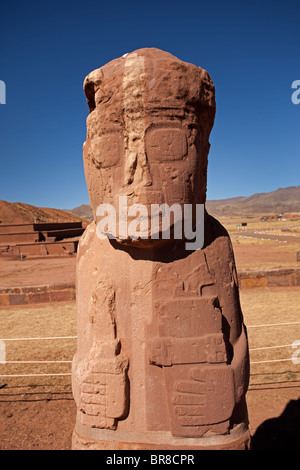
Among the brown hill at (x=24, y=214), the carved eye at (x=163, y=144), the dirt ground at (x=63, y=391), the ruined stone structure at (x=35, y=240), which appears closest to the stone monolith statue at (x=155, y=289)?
the carved eye at (x=163, y=144)

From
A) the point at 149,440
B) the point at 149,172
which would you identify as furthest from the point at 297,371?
the point at 149,172

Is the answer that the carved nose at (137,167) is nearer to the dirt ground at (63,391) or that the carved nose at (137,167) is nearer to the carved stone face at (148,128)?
the carved stone face at (148,128)

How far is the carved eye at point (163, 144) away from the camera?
1.63 meters

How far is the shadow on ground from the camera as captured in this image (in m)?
3.08

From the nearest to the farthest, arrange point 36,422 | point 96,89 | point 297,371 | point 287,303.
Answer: point 96,89 → point 36,422 → point 297,371 → point 287,303

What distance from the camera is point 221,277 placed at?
1.92m

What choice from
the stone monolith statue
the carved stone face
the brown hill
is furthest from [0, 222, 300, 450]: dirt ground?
the brown hill

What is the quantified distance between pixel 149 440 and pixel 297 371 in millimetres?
3237

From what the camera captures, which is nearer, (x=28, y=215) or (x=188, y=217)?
(x=188, y=217)

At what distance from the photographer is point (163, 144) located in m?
1.64

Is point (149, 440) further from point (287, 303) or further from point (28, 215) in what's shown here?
point (28, 215)

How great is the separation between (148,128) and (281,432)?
3.19 meters

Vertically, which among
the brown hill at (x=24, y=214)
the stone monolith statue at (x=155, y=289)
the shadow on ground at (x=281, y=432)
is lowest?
the shadow on ground at (x=281, y=432)

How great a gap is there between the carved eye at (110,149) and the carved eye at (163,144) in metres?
0.15
